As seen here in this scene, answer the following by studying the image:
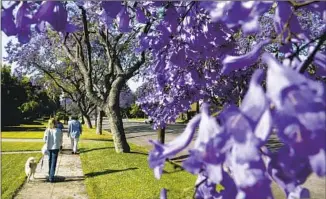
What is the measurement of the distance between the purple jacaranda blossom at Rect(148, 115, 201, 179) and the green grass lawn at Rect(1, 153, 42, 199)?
28.3 feet

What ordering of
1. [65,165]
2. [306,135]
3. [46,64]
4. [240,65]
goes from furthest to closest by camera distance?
[46,64] → [65,165] → [240,65] → [306,135]

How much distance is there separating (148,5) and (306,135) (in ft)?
5.59

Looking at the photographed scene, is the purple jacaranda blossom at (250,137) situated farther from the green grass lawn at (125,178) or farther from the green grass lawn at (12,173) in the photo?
the green grass lawn at (12,173)

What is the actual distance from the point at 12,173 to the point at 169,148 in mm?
11648

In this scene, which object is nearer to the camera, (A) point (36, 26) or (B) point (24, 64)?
(A) point (36, 26)

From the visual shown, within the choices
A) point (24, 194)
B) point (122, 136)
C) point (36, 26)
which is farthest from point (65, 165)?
point (36, 26)

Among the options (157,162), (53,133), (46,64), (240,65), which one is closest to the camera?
(157,162)

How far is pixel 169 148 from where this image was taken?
90 cm

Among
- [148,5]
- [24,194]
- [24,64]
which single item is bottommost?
[24,194]

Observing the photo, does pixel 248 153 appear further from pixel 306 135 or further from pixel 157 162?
pixel 157 162

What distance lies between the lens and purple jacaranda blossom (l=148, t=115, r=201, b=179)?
0.90 m

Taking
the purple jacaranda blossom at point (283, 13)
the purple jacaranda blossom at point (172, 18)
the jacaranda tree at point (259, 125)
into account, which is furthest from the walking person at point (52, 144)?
the purple jacaranda blossom at point (283, 13)

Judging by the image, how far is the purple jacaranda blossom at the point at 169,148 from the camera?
897mm

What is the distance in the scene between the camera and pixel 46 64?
31703 millimetres
